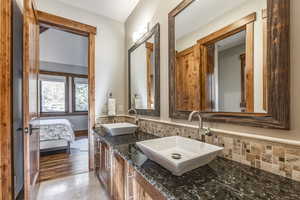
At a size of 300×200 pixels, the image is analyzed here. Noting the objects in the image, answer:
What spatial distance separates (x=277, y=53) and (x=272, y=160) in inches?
23.2

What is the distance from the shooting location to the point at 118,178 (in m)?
1.35

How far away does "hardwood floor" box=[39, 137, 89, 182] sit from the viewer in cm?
236

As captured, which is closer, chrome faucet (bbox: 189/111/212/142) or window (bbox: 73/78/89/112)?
chrome faucet (bbox: 189/111/212/142)

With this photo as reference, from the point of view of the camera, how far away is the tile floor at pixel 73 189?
5.91ft

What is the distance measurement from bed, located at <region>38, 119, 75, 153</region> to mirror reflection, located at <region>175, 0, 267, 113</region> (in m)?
2.95

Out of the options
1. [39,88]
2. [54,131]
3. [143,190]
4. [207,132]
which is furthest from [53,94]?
[207,132]

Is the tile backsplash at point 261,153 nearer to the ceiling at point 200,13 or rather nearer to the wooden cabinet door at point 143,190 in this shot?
the wooden cabinet door at point 143,190

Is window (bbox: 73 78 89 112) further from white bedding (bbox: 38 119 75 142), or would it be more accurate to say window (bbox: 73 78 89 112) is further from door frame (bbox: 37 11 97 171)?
door frame (bbox: 37 11 97 171)

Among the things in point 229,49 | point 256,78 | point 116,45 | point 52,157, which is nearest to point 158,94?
point 229,49

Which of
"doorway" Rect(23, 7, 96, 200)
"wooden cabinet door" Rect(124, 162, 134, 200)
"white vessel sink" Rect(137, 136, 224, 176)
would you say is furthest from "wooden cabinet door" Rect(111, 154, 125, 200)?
"doorway" Rect(23, 7, 96, 200)

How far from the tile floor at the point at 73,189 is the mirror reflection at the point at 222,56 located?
1573 mm

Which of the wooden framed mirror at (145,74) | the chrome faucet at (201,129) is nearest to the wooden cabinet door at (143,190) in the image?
the chrome faucet at (201,129)

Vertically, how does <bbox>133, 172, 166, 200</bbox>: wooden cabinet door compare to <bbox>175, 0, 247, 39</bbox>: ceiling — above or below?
below

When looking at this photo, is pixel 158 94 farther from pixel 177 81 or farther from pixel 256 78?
pixel 256 78
